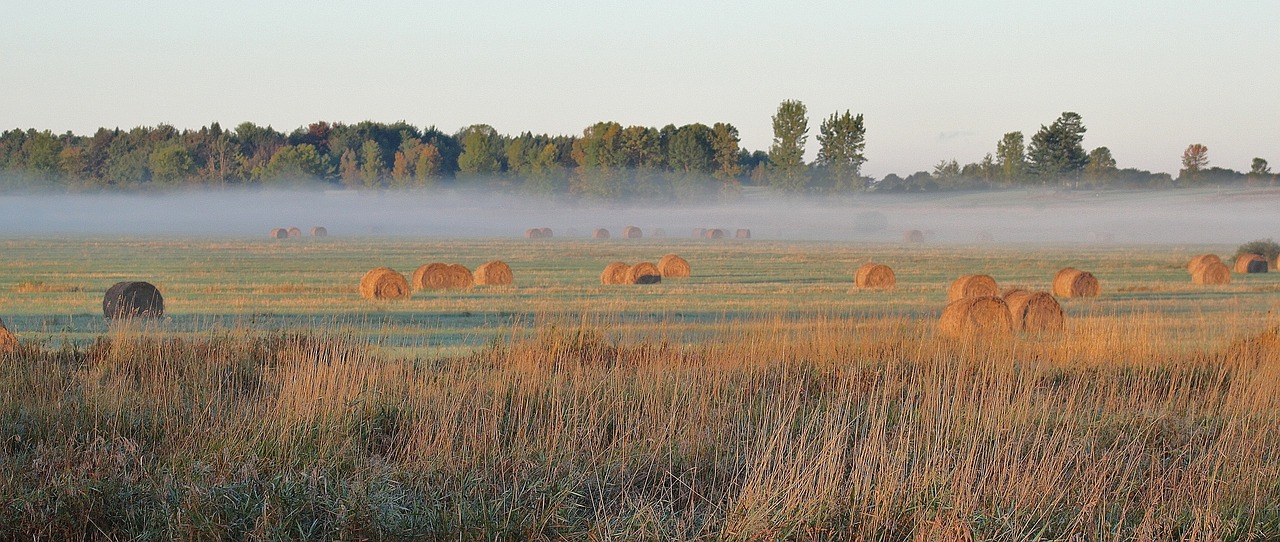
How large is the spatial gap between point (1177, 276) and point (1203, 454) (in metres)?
33.3

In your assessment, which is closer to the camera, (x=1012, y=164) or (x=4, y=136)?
(x=1012, y=164)

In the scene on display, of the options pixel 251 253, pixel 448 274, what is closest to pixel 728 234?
pixel 251 253

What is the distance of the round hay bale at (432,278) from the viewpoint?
3111 cm

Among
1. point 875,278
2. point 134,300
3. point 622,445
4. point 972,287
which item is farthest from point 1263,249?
point 622,445

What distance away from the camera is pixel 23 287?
94.8ft

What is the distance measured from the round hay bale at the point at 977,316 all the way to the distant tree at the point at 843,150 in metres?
112

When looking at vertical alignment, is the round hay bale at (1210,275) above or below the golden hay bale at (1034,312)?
below

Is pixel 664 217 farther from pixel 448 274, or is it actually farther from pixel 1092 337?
pixel 1092 337

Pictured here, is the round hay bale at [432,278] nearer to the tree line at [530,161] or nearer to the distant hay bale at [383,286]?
the distant hay bale at [383,286]

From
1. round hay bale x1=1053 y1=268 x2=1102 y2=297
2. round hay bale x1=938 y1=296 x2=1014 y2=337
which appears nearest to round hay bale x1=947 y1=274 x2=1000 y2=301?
round hay bale x1=1053 y1=268 x2=1102 y2=297

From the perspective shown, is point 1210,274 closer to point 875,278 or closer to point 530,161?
point 875,278

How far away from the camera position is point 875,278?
3353cm

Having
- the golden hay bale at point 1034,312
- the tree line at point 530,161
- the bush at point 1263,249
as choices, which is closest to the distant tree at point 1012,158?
the tree line at point 530,161

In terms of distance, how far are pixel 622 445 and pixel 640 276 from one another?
2528cm
